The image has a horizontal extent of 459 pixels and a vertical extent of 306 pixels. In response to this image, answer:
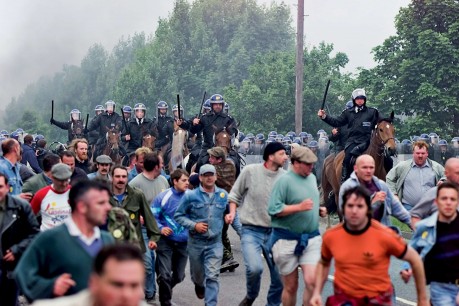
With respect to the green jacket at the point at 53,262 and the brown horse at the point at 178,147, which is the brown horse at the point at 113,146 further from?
the green jacket at the point at 53,262

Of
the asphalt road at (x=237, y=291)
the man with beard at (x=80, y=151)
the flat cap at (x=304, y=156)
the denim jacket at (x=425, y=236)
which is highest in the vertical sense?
the flat cap at (x=304, y=156)

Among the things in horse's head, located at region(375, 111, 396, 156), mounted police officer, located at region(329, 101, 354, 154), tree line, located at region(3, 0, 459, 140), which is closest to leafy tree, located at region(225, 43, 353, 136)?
tree line, located at region(3, 0, 459, 140)

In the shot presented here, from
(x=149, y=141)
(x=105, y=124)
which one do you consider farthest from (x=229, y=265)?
(x=105, y=124)

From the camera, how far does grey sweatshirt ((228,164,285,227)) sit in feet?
36.6

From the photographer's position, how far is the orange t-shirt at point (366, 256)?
7602 mm

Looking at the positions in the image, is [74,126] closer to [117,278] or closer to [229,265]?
[229,265]

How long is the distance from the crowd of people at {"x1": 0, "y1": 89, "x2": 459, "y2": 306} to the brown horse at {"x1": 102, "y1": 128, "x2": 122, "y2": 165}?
1219 cm

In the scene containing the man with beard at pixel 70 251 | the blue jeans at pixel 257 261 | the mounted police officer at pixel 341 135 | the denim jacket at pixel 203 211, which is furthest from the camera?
the mounted police officer at pixel 341 135

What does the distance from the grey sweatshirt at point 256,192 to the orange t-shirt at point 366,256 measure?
11.3ft

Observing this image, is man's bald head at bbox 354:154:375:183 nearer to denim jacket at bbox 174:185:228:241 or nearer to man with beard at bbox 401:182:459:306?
man with beard at bbox 401:182:459:306

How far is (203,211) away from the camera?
11.7 metres

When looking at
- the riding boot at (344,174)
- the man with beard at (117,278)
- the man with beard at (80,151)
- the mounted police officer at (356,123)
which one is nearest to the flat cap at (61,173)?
the man with beard at (80,151)

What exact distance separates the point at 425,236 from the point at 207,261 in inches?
143

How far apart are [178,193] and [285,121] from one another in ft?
150
